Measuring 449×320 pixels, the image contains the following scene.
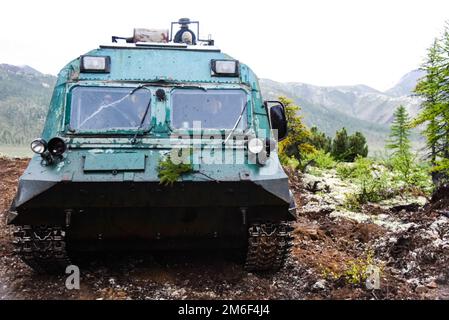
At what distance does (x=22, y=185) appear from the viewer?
5301 mm

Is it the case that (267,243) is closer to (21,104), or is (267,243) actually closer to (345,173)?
(345,173)

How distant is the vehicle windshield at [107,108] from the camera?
20.7ft

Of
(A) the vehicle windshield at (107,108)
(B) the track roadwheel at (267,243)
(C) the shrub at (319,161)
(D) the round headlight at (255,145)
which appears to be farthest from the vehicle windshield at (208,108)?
(C) the shrub at (319,161)

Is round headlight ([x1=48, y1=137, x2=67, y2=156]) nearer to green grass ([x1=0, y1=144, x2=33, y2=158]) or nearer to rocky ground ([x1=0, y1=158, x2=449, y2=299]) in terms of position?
rocky ground ([x1=0, y1=158, x2=449, y2=299])

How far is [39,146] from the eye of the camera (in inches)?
222

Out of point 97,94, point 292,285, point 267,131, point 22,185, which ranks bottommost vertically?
point 292,285

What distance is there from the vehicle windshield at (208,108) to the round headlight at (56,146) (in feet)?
4.56

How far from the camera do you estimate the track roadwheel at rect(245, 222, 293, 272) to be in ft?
19.3

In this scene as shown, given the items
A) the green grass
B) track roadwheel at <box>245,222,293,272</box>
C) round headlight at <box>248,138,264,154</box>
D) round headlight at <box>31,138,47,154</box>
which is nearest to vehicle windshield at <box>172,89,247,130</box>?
round headlight at <box>248,138,264,154</box>

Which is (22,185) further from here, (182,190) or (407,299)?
(407,299)

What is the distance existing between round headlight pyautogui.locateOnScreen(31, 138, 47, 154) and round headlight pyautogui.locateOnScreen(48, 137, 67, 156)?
62 millimetres

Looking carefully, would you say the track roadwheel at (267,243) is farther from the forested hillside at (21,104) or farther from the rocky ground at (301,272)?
the forested hillside at (21,104)
